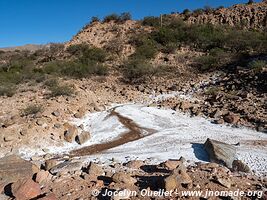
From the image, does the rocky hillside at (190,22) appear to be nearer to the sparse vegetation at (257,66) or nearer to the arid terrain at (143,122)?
the arid terrain at (143,122)

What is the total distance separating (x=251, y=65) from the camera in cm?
1408

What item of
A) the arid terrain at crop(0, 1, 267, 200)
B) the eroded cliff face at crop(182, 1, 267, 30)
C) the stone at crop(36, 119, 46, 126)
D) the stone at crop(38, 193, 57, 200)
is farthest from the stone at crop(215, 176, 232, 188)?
the eroded cliff face at crop(182, 1, 267, 30)

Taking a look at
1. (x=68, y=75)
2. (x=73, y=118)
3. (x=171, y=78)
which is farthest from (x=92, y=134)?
(x=68, y=75)

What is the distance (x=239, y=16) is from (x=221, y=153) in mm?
20149

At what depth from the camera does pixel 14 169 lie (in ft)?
20.9

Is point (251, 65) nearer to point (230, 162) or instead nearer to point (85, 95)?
point (85, 95)

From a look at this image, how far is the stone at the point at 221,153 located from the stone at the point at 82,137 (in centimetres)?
331

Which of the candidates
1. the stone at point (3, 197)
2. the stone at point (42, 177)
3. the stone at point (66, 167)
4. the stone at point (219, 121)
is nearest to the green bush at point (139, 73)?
the stone at point (219, 121)

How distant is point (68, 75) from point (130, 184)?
12691 millimetres

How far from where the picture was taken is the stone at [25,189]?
546 cm

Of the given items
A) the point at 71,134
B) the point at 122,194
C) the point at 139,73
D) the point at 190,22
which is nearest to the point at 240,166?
the point at 122,194

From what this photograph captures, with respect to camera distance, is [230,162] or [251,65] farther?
[251,65]

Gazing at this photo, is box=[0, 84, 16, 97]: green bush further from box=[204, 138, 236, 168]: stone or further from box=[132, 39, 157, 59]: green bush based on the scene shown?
box=[204, 138, 236, 168]: stone

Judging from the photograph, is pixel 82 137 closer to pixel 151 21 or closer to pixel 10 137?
pixel 10 137
